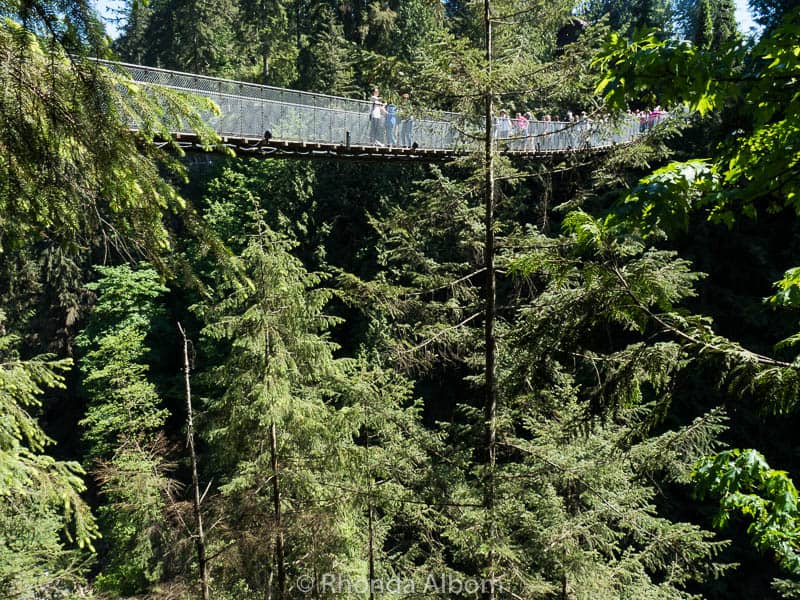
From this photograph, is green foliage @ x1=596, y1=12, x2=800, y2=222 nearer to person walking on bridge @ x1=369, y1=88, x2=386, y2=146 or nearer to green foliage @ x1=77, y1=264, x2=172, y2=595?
person walking on bridge @ x1=369, y1=88, x2=386, y2=146

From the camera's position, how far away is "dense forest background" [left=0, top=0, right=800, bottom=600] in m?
2.18

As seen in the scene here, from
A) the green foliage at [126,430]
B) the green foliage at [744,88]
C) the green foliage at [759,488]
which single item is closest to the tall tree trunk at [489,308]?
the green foliage at [759,488]

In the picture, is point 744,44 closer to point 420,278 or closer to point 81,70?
point 81,70

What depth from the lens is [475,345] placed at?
564cm

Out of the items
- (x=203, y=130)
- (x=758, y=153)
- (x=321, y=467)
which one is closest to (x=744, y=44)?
(x=758, y=153)

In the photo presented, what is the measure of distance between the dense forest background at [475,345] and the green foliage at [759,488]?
14mm

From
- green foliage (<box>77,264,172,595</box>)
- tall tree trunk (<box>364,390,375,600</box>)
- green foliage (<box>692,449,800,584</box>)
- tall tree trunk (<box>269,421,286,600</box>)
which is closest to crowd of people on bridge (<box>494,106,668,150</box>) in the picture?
green foliage (<box>692,449,800,584</box>)

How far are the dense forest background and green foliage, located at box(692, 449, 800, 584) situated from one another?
0.01 m

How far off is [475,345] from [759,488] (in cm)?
335

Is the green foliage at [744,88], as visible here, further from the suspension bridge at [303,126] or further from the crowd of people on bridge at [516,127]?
the suspension bridge at [303,126]

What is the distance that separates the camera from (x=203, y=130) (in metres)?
2.43

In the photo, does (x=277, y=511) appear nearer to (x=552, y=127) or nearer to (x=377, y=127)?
(x=377, y=127)

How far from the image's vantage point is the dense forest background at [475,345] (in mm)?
2180

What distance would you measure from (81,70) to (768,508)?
12.7 feet
